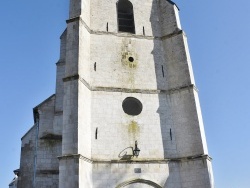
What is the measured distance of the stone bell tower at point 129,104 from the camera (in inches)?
444

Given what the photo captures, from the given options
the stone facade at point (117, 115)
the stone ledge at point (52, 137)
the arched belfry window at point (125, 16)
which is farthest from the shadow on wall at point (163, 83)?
the stone ledge at point (52, 137)

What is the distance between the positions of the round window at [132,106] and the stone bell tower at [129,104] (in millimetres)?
47

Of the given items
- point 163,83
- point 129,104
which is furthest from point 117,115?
point 163,83

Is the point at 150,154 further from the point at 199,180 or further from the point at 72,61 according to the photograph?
the point at 72,61

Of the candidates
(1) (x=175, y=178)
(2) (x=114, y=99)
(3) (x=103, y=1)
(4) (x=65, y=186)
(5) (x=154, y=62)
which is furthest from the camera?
(3) (x=103, y=1)


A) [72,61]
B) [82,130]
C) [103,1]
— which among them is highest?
[103,1]

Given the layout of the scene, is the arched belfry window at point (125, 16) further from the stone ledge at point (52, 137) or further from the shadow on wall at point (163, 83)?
the stone ledge at point (52, 137)

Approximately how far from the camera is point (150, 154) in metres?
12.2

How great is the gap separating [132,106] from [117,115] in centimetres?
111

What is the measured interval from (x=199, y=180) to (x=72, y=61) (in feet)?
23.8

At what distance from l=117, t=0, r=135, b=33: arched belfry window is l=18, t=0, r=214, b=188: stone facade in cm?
24

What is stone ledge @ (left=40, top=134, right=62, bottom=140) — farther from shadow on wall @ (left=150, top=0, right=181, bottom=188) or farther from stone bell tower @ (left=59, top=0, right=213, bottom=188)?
shadow on wall @ (left=150, top=0, right=181, bottom=188)

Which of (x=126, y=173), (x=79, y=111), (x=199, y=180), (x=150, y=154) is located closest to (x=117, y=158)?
(x=126, y=173)

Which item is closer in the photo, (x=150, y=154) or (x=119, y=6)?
(x=150, y=154)
